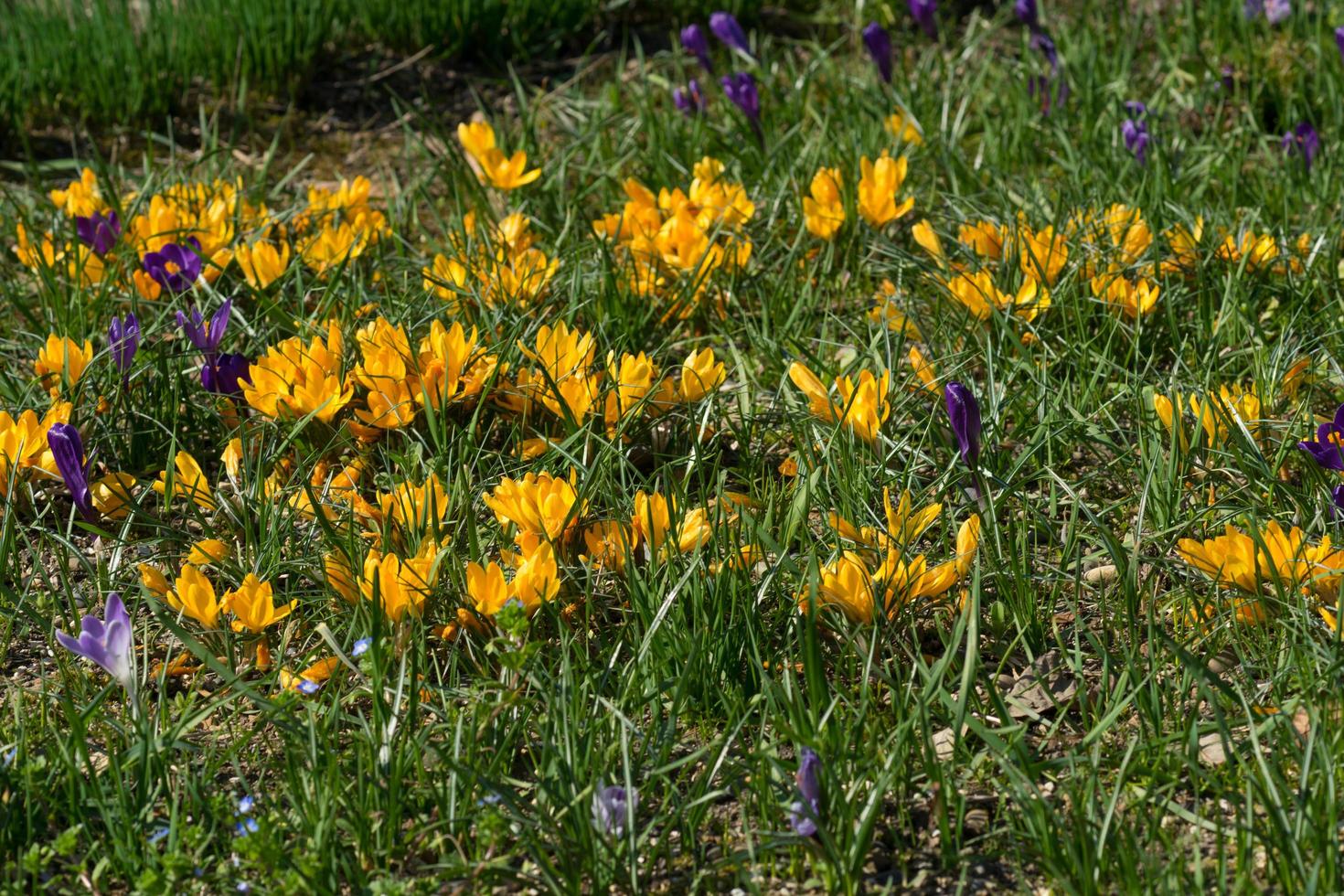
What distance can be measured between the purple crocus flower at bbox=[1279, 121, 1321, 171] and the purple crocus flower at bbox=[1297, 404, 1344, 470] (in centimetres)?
134

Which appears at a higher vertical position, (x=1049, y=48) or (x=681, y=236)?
(x=1049, y=48)

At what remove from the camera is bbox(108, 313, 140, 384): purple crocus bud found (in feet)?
8.23

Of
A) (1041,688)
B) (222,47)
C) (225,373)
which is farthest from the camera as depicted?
(222,47)

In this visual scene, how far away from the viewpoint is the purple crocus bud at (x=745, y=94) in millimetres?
3432

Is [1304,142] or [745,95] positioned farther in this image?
[745,95]

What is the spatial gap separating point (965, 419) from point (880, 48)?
177 centimetres

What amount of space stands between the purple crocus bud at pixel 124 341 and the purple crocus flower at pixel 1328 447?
77.7 inches

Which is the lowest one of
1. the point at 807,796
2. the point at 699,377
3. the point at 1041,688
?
the point at 1041,688

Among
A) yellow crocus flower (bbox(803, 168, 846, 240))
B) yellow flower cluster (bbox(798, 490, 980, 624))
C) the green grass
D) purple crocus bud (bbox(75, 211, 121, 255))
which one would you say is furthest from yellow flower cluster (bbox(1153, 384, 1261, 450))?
the green grass

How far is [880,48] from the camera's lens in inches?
142

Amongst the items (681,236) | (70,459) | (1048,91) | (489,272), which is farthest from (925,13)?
(70,459)

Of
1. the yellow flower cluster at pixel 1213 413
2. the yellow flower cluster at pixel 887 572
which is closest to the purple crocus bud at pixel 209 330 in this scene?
the yellow flower cluster at pixel 887 572

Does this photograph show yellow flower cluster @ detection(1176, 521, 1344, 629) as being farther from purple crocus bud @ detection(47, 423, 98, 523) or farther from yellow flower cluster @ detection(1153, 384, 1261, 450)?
purple crocus bud @ detection(47, 423, 98, 523)

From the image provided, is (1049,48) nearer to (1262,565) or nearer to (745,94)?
(745,94)
